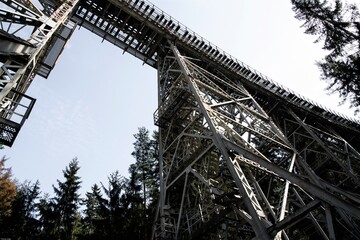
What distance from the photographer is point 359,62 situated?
41.4 ft

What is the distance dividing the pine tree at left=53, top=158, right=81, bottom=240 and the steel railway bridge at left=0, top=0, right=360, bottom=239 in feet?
43.5

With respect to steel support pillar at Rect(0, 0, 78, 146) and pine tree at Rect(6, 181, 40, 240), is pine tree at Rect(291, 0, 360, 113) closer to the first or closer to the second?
steel support pillar at Rect(0, 0, 78, 146)

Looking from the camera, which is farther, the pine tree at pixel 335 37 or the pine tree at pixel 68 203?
the pine tree at pixel 68 203

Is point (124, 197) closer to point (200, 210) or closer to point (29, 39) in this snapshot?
point (200, 210)

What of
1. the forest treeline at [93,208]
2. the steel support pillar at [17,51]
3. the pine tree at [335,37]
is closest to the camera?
the steel support pillar at [17,51]

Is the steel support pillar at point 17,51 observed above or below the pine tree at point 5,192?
below

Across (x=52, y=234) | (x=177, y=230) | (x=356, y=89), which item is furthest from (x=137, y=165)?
(x=356, y=89)

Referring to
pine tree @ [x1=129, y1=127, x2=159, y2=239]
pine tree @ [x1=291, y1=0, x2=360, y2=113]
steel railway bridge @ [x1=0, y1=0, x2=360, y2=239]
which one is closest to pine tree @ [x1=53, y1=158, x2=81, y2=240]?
pine tree @ [x1=129, y1=127, x2=159, y2=239]

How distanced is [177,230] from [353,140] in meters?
16.8

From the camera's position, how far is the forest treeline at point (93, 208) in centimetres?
2042

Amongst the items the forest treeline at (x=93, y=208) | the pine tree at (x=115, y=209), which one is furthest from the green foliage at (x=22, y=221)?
the pine tree at (x=115, y=209)

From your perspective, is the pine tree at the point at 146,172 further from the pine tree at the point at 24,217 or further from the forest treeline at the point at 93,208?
the pine tree at the point at 24,217

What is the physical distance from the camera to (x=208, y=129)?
12.7 m

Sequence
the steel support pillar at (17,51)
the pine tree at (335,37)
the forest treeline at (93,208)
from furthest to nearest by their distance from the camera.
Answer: the forest treeline at (93,208) → the pine tree at (335,37) → the steel support pillar at (17,51)
